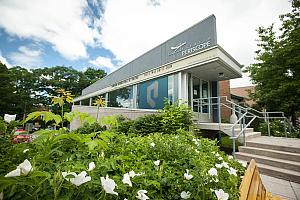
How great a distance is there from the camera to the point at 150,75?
913 cm

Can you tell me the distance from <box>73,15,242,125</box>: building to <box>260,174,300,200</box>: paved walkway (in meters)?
3.96

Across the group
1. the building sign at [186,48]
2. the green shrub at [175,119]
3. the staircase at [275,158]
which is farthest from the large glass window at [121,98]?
the staircase at [275,158]

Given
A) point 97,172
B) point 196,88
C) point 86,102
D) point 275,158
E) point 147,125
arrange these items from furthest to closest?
point 86,102 → point 196,88 → point 147,125 → point 275,158 → point 97,172

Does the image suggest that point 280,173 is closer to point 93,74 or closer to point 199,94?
point 199,94

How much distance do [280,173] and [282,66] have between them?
302 inches

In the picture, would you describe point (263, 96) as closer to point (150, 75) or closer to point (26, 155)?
point (150, 75)

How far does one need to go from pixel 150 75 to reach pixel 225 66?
12.5ft

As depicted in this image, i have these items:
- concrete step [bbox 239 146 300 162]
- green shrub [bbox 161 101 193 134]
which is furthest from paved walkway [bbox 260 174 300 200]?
green shrub [bbox 161 101 193 134]

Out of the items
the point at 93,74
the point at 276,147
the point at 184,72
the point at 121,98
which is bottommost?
the point at 276,147

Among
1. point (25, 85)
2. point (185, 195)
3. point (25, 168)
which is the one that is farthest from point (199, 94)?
point (25, 85)

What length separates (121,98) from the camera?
11.5 meters

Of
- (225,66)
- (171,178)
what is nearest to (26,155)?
(171,178)

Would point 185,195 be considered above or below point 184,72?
below

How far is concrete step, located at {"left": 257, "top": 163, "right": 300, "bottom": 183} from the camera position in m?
3.71
